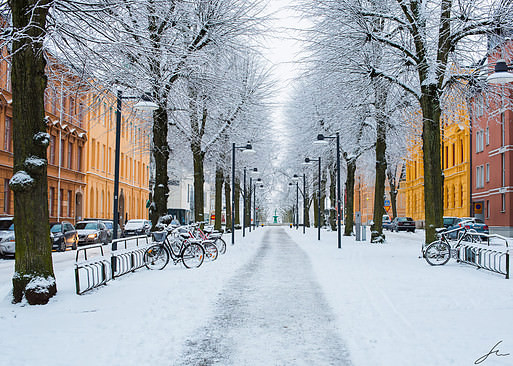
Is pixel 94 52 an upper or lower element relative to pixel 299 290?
upper

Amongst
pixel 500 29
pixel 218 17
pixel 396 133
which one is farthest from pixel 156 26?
pixel 396 133

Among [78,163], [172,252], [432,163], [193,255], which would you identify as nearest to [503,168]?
[432,163]

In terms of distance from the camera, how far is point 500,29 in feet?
57.6

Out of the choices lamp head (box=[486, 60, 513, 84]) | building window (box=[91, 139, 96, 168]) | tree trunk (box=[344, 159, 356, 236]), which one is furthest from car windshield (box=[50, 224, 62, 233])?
building window (box=[91, 139, 96, 168])

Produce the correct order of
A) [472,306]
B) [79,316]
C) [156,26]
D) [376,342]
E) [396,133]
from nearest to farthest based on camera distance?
[376,342]
[79,316]
[472,306]
[156,26]
[396,133]

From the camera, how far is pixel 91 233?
30.5 meters

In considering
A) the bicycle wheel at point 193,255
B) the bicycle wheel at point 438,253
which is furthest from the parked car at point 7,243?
the bicycle wheel at point 438,253

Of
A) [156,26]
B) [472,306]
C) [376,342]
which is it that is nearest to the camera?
[376,342]

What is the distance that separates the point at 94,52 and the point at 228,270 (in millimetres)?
6869

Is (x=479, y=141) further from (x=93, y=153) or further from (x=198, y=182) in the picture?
(x=93, y=153)

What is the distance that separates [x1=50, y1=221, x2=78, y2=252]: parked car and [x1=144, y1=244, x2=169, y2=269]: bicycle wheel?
1124cm

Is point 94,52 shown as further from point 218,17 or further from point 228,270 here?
point 218,17

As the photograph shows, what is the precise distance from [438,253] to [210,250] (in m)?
6.78

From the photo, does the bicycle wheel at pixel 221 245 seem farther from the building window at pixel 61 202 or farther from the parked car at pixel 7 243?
the building window at pixel 61 202
